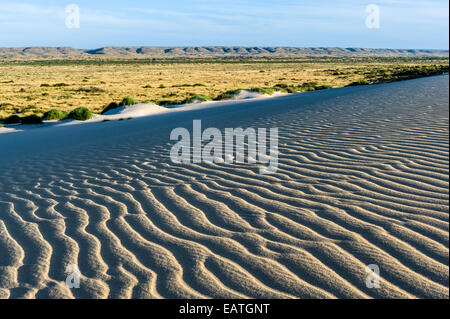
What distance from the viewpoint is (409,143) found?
584 centimetres

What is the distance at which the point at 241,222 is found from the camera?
141 inches

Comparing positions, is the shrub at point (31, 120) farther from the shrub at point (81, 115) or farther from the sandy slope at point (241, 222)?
the sandy slope at point (241, 222)

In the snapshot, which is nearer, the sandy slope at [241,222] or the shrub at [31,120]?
the sandy slope at [241,222]

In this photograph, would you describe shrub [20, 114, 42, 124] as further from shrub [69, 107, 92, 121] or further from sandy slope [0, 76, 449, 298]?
sandy slope [0, 76, 449, 298]

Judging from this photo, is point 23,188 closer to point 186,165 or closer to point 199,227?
point 186,165

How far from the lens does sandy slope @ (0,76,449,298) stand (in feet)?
8.75

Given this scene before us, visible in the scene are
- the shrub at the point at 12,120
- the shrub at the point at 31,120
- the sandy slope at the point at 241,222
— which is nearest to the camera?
the sandy slope at the point at 241,222

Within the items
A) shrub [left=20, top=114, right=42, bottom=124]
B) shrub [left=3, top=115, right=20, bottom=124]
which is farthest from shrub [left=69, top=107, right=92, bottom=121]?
shrub [left=3, top=115, right=20, bottom=124]

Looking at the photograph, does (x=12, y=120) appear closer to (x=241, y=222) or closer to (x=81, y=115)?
(x=81, y=115)

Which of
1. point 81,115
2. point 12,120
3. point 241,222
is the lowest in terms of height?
point 241,222

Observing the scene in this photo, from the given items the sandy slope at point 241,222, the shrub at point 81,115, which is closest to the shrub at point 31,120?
the shrub at point 81,115

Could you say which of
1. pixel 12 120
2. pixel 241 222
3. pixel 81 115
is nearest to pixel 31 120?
pixel 12 120

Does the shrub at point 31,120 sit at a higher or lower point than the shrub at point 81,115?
lower

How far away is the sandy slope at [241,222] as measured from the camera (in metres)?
2.67
